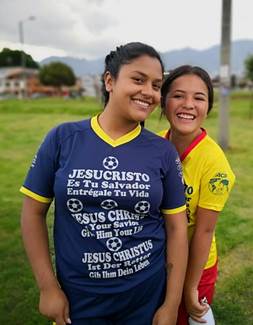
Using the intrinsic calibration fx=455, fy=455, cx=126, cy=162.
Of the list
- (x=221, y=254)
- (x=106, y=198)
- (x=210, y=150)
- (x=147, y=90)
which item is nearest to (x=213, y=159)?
(x=210, y=150)

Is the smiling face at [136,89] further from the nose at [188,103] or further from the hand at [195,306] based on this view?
the hand at [195,306]

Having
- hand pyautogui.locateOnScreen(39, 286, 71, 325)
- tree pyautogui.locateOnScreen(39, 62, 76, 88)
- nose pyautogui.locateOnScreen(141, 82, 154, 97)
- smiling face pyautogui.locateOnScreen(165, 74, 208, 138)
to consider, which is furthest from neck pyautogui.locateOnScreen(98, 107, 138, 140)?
tree pyautogui.locateOnScreen(39, 62, 76, 88)

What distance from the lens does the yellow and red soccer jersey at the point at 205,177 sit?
1.72 metres

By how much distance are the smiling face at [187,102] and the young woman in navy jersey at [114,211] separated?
0.56 feet

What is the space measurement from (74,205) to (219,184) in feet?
1.84

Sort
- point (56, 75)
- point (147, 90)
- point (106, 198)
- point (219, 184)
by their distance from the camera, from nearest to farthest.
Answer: point (106, 198), point (147, 90), point (219, 184), point (56, 75)

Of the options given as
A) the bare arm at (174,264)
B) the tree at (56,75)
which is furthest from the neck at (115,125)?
the tree at (56,75)

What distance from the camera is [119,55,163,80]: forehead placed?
5.21 feet

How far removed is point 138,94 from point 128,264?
1.94 feet

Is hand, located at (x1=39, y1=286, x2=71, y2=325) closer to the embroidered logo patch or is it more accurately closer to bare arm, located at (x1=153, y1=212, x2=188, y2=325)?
bare arm, located at (x1=153, y1=212, x2=188, y2=325)

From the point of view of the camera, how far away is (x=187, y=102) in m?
1.77

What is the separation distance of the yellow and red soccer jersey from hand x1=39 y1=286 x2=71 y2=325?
0.57m

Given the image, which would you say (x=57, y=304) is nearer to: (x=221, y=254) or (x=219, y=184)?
(x=219, y=184)

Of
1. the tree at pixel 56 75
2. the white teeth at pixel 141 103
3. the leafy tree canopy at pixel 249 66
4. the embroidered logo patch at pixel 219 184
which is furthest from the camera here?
the tree at pixel 56 75
